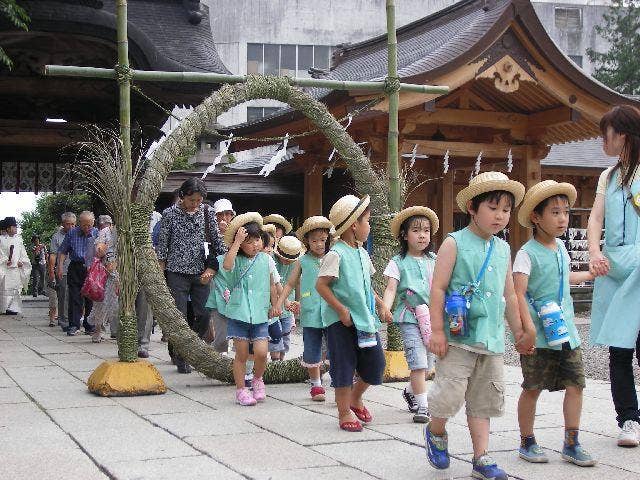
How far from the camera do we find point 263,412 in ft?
19.6

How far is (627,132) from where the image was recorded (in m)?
4.93

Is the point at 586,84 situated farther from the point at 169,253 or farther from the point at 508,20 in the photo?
the point at 169,253

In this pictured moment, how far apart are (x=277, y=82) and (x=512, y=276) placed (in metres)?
3.64

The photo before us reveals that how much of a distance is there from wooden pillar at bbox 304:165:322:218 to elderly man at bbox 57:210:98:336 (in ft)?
15.9

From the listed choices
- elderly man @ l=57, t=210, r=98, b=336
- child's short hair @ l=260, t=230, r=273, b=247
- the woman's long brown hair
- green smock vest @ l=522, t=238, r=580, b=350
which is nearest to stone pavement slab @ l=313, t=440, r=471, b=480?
green smock vest @ l=522, t=238, r=580, b=350

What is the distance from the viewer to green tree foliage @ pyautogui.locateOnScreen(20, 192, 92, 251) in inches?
1079

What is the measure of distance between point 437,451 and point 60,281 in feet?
31.1

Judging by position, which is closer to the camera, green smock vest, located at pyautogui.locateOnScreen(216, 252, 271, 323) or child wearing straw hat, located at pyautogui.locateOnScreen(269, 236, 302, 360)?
green smock vest, located at pyautogui.locateOnScreen(216, 252, 271, 323)

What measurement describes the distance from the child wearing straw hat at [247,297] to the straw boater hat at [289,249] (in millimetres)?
1725

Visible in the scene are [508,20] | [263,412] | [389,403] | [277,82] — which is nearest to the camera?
[263,412]

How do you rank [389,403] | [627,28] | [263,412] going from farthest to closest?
[627,28]
[389,403]
[263,412]

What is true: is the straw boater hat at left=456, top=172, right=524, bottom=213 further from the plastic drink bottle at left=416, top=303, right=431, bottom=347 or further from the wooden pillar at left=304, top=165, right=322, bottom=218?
the wooden pillar at left=304, top=165, right=322, bottom=218

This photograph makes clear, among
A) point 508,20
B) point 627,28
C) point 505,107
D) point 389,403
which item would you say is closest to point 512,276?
point 389,403

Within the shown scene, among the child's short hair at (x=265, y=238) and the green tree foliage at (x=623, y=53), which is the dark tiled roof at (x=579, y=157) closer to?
the child's short hair at (x=265, y=238)
